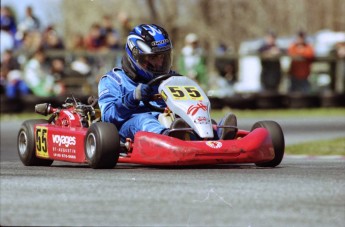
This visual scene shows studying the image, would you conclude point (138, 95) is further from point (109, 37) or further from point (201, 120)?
point (109, 37)

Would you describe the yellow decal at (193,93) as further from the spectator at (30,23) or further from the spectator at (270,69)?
the spectator at (270,69)

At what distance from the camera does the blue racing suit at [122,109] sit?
8.63 metres

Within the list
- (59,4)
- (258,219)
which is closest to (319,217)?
(258,219)

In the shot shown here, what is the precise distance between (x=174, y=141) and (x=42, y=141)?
1.67m

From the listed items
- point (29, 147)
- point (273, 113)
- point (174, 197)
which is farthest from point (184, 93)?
point (273, 113)

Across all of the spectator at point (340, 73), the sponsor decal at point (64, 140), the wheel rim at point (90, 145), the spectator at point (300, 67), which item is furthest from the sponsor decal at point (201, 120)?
the spectator at point (340, 73)

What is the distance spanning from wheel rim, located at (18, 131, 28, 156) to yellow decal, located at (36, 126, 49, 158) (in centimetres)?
17

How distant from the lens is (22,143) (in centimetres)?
960

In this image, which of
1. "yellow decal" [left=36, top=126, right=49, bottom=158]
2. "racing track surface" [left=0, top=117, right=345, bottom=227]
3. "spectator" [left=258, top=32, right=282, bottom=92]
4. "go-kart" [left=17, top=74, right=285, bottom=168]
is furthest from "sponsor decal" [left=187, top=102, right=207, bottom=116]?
"spectator" [left=258, top=32, right=282, bottom=92]

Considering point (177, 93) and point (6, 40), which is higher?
point (177, 93)

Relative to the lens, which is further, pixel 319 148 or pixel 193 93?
pixel 319 148

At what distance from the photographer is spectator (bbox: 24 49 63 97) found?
19.3 m

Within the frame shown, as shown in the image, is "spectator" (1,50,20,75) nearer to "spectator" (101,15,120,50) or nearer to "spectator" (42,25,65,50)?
"spectator" (42,25,65,50)

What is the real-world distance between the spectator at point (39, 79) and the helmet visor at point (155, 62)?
10.4 meters
